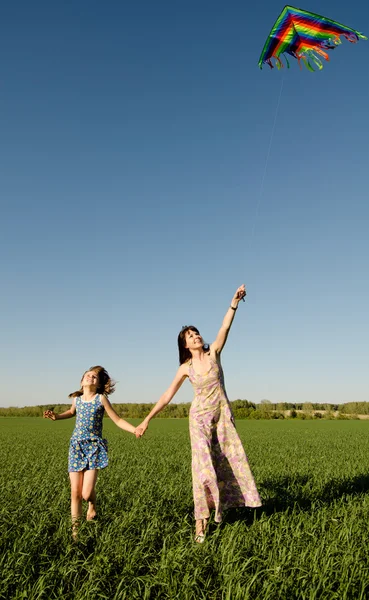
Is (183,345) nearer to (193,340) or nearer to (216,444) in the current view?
(193,340)

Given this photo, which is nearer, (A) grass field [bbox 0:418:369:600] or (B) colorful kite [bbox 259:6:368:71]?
(A) grass field [bbox 0:418:369:600]

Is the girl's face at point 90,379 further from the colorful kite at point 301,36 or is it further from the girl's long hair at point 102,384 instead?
the colorful kite at point 301,36

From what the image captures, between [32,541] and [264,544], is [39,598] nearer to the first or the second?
[32,541]

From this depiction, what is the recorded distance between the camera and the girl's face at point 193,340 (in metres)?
6.01

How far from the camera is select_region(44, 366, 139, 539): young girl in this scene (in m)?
5.58

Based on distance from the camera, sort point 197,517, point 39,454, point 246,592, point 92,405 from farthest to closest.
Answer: point 39,454 → point 92,405 → point 197,517 → point 246,592

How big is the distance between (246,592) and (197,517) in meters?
1.99

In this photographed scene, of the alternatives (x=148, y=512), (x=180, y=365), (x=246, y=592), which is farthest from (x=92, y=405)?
(x=246, y=592)

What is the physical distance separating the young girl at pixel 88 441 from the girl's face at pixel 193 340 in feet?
3.86

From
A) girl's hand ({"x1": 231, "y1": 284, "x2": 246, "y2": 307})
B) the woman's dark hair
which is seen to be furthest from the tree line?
girl's hand ({"x1": 231, "y1": 284, "x2": 246, "y2": 307})

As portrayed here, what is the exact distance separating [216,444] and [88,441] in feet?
5.07

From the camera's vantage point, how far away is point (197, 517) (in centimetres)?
553

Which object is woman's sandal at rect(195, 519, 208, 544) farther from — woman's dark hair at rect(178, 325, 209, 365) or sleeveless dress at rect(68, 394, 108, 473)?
woman's dark hair at rect(178, 325, 209, 365)

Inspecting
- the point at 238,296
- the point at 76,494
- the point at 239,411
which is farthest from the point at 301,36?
the point at 239,411
